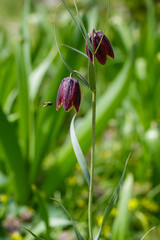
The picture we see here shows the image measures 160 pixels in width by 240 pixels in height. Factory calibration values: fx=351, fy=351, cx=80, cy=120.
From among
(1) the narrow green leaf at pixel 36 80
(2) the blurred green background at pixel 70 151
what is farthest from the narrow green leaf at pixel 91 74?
(1) the narrow green leaf at pixel 36 80

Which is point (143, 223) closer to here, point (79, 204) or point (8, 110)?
point (79, 204)

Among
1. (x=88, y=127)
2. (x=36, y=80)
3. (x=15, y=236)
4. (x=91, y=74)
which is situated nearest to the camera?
(x=91, y=74)

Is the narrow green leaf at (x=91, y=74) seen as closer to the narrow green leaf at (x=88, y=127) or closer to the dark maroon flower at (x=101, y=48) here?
the dark maroon flower at (x=101, y=48)

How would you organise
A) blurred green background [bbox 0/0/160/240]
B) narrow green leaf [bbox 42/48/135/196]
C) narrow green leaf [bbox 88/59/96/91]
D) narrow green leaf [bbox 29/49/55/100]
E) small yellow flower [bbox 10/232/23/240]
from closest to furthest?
narrow green leaf [bbox 88/59/96/91], small yellow flower [bbox 10/232/23/240], blurred green background [bbox 0/0/160/240], narrow green leaf [bbox 42/48/135/196], narrow green leaf [bbox 29/49/55/100]

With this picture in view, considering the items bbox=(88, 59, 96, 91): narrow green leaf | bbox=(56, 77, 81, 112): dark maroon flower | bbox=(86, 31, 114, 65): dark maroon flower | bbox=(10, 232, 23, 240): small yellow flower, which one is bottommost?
bbox=(10, 232, 23, 240): small yellow flower

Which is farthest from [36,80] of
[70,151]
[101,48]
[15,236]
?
[101,48]

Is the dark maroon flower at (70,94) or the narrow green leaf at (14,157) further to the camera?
the narrow green leaf at (14,157)

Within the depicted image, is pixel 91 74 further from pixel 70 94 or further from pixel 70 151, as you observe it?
pixel 70 151

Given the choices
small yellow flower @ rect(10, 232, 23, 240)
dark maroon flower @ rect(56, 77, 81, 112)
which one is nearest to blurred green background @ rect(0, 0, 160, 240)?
small yellow flower @ rect(10, 232, 23, 240)

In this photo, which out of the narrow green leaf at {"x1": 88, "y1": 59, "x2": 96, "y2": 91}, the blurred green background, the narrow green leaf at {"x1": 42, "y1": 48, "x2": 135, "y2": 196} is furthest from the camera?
the narrow green leaf at {"x1": 42, "y1": 48, "x2": 135, "y2": 196}

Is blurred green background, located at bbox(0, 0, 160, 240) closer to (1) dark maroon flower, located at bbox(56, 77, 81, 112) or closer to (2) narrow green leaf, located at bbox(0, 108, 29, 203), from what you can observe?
(2) narrow green leaf, located at bbox(0, 108, 29, 203)

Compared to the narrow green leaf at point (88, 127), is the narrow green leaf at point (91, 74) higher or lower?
higher
